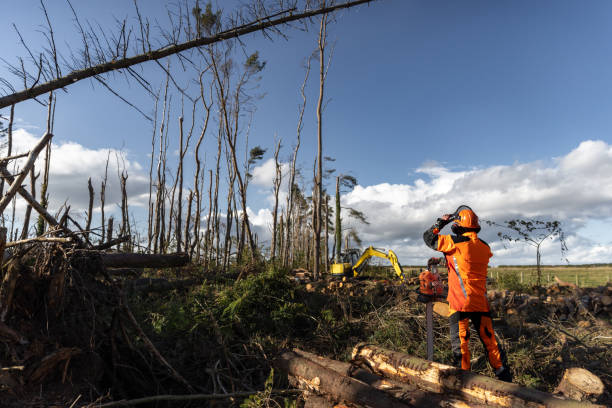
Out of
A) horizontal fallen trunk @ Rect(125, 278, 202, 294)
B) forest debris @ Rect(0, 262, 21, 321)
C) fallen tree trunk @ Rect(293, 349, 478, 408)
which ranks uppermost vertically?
forest debris @ Rect(0, 262, 21, 321)

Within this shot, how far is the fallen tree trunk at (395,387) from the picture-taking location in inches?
144

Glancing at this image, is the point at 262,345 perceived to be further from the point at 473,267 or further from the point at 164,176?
the point at 164,176

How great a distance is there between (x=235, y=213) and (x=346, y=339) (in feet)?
43.5

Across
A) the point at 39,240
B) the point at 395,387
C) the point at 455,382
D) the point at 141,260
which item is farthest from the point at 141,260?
the point at 455,382

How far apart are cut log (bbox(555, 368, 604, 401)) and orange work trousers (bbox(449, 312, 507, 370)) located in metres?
0.72

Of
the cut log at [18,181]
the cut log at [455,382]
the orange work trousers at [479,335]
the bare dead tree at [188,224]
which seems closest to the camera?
the cut log at [18,181]

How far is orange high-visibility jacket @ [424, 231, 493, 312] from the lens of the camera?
4.74 meters

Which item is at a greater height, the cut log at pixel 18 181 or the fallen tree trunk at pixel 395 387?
the cut log at pixel 18 181

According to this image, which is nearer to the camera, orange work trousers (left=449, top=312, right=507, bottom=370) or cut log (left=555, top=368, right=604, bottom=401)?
cut log (left=555, top=368, right=604, bottom=401)

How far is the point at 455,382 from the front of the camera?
381 cm

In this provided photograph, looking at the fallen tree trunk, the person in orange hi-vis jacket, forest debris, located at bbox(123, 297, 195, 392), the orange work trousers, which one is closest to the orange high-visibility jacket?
the person in orange hi-vis jacket

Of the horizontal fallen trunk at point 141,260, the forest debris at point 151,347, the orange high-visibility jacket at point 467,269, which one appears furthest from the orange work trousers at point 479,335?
the horizontal fallen trunk at point 141,260

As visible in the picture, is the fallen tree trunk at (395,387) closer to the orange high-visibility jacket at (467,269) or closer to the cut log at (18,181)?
the orange high-visibility jacket at (467,269)

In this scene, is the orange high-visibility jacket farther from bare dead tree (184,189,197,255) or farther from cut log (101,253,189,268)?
bare dead tree (184,189,197,255)
